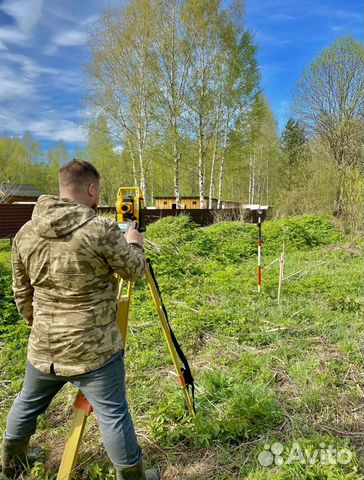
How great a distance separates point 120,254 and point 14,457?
4.85 feet

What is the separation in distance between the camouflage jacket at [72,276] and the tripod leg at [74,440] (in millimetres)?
293

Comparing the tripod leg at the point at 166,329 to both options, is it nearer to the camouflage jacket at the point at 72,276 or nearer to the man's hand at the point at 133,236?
Answer: the man's hand at the point at 133,236

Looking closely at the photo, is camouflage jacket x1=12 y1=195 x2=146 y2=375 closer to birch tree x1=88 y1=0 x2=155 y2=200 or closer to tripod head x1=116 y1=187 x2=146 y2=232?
tripod head x1=116 y1=187 x2=146 y2=232

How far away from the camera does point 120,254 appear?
1.81 meters

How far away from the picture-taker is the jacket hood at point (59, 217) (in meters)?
1.75

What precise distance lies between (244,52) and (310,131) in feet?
20.4

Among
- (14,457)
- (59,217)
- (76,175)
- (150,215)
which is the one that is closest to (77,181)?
(76,175)

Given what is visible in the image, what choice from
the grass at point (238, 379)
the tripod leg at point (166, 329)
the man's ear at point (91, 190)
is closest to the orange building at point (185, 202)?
the grass at point (238, 379)

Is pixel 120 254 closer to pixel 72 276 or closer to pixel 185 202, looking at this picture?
pixel 72 276

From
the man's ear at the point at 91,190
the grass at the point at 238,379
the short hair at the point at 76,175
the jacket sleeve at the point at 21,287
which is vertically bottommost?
the grass at the point at 238,379

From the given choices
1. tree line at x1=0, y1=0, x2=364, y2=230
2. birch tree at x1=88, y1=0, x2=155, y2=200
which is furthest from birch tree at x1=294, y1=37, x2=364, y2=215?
birch tree at x1=88, y1=0, x2=155, y2=200

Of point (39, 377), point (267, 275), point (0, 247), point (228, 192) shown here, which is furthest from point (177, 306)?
point (228, 192)

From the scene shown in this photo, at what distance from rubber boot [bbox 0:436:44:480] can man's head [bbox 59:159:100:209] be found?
4.80 feet

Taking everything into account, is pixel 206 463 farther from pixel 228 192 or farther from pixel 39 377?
pixel 228 192
